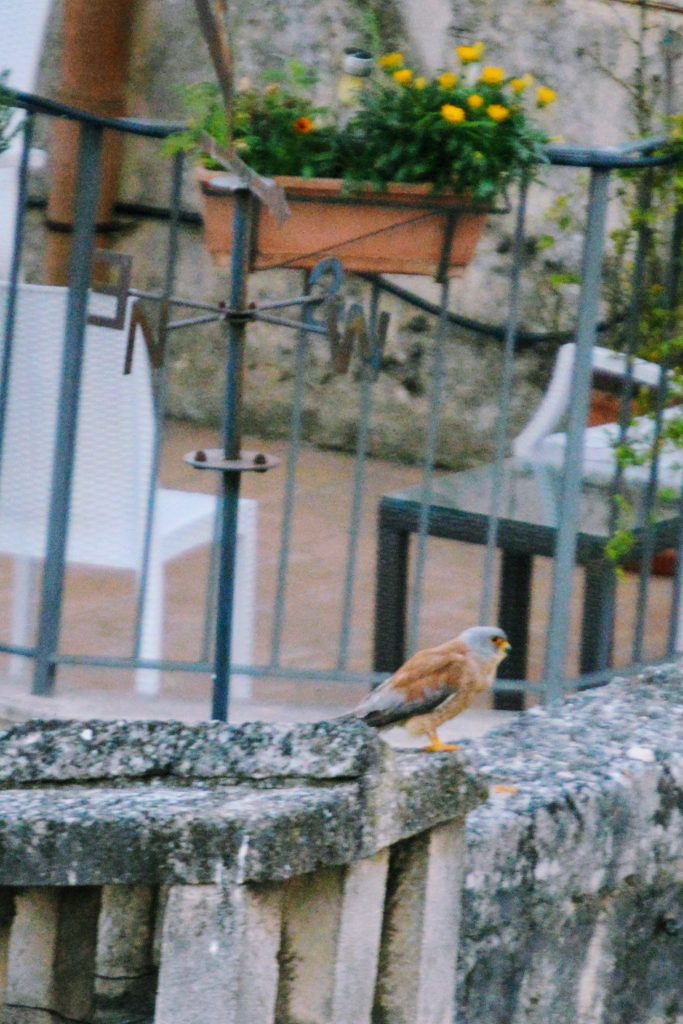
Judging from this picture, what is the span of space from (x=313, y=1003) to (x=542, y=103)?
7.70ft

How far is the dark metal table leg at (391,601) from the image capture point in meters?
4.65

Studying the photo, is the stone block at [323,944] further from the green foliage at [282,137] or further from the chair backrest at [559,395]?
the chair backrest at [559,395]

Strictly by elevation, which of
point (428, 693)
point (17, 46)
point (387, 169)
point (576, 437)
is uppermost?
point (17, 46)

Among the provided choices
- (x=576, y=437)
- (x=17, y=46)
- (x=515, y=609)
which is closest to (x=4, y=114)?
(x=576, y=437)

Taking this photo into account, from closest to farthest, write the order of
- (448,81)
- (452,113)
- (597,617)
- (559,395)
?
(452,113) → (448,81) → (597,617) → (559,395)

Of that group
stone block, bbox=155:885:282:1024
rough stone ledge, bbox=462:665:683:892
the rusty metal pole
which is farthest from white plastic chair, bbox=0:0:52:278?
stone block, bbox=155:885:282:1024

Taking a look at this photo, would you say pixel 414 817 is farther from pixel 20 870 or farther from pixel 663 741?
pixel 663 741

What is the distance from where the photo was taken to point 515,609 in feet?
A: 15.9

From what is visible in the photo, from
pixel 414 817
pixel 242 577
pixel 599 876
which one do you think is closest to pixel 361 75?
pixel 242 577

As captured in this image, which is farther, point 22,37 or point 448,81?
point 22,37

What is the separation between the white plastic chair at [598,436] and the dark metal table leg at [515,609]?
31cm

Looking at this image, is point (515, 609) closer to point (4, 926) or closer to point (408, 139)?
point (408, 139)

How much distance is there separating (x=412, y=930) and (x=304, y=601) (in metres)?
3.73

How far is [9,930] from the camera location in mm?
1918
